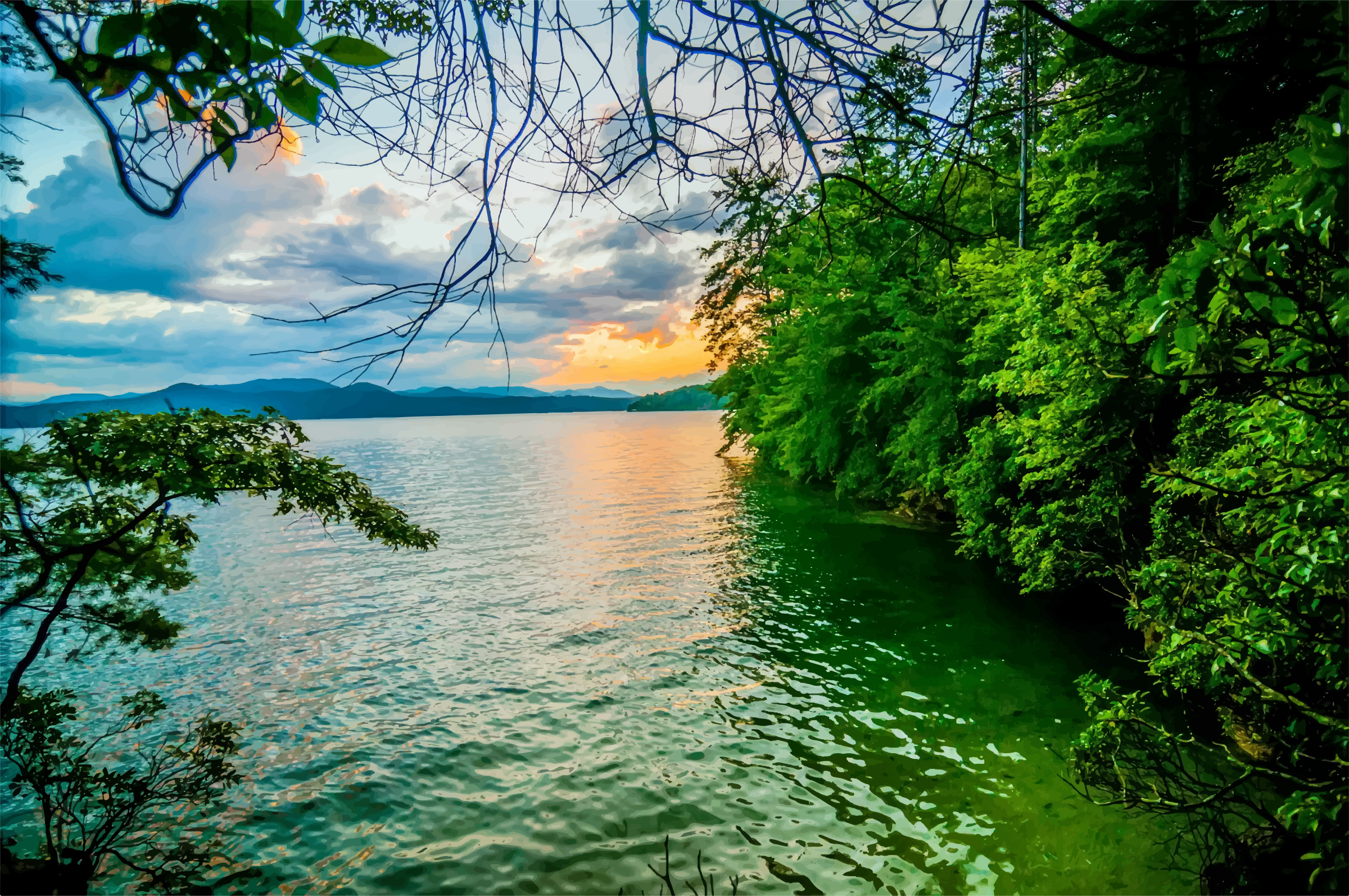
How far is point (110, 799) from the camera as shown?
5.44m

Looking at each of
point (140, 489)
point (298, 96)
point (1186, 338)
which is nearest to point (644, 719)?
point (140, 489)

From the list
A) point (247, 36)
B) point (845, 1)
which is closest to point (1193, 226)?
point (845, 1)

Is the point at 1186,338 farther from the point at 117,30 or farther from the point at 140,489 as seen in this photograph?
the point at 140,489

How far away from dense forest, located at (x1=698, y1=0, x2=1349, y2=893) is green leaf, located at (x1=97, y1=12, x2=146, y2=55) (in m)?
1.67

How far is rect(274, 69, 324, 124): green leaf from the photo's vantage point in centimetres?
124

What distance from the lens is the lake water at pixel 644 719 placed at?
20.9 feet

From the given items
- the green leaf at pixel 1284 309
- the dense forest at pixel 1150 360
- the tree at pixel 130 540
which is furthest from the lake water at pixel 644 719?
the green leaf at pixel 1284 309

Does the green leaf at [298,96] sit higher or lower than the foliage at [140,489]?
higher

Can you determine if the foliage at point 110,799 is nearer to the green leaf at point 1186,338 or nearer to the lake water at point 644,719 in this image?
the lake water at point 644,719

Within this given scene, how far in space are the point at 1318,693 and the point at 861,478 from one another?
68.3 ft

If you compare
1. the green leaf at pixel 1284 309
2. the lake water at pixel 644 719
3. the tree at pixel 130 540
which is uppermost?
the green leaf at pixel 1284 309

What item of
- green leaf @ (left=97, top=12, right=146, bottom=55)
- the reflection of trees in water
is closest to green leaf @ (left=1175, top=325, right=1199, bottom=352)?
green leaf @ (left=97, top=12, right=146, bottom=55)

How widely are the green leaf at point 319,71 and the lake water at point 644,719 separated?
692 centimetres

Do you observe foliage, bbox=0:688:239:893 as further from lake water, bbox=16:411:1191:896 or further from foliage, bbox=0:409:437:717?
foliage, bbox=0:409:437:717
